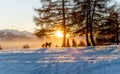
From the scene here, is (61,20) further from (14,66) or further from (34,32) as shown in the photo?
(14,66)

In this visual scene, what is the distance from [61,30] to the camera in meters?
31.0

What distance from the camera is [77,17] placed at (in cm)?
3011

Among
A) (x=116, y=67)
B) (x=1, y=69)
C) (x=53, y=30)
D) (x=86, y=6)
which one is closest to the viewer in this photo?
(x=116, y=67)

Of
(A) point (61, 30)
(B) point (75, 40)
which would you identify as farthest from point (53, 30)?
(B) point (75, 40)

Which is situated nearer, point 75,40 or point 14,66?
point 14,66

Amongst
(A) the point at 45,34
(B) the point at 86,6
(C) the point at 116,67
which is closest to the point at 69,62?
(C) the point at 116,67

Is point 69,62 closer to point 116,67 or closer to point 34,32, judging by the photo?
point 116,67

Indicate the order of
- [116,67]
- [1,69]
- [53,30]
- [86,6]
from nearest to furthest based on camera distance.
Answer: [116,67], [1,69], [86,6], [53,30]

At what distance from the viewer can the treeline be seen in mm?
29861

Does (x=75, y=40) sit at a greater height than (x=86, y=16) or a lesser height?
lesser

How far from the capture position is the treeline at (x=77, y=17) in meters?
29.9

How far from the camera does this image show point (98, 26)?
30.6 m

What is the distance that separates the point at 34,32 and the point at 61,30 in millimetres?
3443

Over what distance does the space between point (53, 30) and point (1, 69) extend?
2318 centimetres
